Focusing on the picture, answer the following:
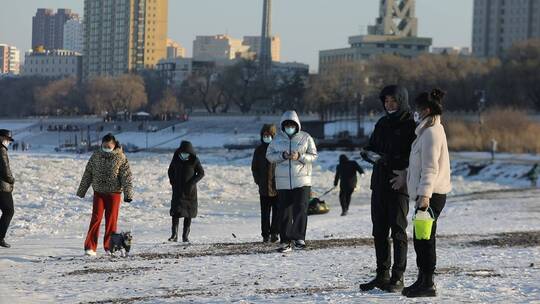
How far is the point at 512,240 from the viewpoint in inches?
635

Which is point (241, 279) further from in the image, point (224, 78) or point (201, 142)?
point (224, 78)

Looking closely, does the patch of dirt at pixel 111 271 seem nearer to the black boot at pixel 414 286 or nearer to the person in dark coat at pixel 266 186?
the person in dark coat at pixel 266 186

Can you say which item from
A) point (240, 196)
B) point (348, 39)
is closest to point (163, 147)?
point (348, 39)

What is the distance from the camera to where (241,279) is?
36.6 feet

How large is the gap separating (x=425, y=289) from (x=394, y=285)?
517mm

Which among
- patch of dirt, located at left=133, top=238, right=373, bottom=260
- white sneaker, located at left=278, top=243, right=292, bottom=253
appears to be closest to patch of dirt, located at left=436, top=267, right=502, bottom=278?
white sneaker, located at left=278, top=243, right=292, bottom=253

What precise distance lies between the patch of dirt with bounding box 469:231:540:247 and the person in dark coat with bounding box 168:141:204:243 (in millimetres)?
4071

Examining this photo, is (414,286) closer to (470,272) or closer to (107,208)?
(470,272)

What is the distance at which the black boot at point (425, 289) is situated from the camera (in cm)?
919

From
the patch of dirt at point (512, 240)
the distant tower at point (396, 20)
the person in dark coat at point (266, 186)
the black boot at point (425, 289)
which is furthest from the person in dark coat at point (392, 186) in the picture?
the distant tower at point (396, 20)

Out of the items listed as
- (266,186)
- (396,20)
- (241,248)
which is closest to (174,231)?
(266,186)

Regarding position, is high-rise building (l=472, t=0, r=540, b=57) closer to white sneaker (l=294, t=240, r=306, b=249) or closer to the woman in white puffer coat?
white sneaker (l=294, t=240, r=306, b=249)

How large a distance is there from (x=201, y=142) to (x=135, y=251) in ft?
352

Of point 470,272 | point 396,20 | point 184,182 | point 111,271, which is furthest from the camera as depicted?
point 396,20
